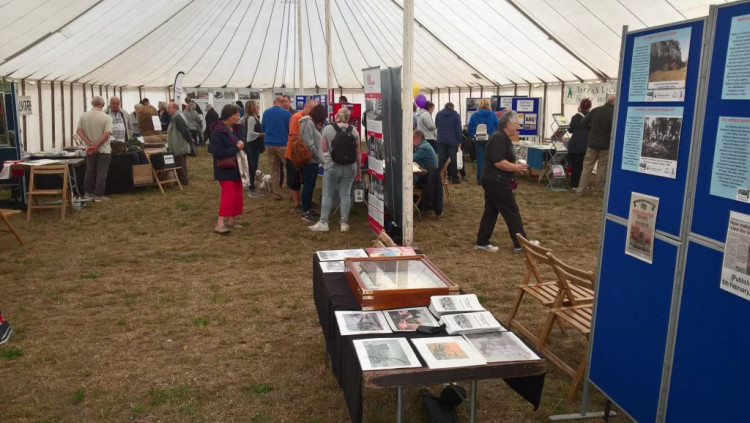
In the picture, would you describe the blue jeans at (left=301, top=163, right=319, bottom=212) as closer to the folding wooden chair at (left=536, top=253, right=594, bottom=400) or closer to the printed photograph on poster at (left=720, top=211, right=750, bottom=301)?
the folding wooden chair at (left=536, top=253, right=594, bottom=400)

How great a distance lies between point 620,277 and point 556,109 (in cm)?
1086

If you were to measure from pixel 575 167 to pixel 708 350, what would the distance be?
333 inches

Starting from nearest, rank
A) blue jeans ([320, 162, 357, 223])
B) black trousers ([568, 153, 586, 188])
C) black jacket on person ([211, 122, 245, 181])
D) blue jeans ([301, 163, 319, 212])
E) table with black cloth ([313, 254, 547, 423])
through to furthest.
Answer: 1. table with black cloth ([313, 254, 547, 423])
2. black jacket on person ([211, 122, 245, 181])
3. blue jeans ([320, 162, 357, 223])
4. blue jeans ([301, 163, 319, 212])
5. black trousers ([568, 153, 586, 188])

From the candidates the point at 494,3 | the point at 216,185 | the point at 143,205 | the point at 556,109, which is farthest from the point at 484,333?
the point at 556,109

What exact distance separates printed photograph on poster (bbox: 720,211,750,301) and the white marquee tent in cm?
600

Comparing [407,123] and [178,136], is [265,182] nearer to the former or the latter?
[178,136]

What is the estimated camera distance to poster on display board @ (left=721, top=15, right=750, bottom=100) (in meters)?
1.89

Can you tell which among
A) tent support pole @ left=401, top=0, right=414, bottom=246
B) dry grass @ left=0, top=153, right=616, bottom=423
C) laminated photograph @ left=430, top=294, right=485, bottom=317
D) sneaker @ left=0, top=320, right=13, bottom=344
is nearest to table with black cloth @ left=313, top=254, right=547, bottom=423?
laminated photograph @ left=430, top=294, right=485, bottom=317

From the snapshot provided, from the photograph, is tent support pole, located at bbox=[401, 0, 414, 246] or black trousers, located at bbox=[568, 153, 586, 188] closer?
tent support pole, located at bbox=[401, 0, 414, 246]

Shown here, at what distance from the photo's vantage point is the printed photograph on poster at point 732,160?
1.91 m

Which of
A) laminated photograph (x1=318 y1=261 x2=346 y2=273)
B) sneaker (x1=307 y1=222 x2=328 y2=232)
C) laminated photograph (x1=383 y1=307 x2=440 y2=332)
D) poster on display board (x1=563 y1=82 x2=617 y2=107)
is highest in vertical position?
poster on display board (x1=563 y1=82 x2=617 y2=107)

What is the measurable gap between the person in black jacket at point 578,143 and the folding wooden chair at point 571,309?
6729mm

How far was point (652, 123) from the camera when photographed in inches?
93.5

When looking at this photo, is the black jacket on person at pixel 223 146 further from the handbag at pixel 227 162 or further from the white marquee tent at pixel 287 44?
the white marquee tent at pixel 287 44
